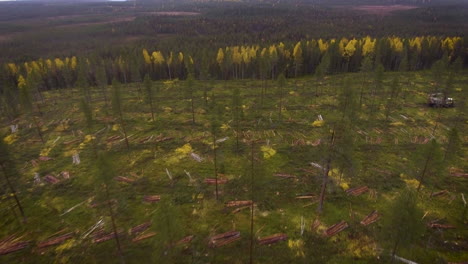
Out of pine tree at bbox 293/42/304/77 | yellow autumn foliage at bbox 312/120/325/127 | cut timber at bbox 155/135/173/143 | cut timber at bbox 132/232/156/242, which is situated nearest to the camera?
cut timber at bbox 132/232/156/242

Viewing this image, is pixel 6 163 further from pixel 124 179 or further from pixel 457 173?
pixel 457 173

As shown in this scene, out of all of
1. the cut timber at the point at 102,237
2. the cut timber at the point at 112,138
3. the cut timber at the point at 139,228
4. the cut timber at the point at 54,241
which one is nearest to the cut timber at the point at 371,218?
the cut timber at the point at 139,228

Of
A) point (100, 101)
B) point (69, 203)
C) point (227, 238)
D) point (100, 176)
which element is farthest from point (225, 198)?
point (100, 101)

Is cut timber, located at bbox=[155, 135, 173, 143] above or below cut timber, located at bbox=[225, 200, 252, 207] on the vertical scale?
below

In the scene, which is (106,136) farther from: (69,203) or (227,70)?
(227,70)

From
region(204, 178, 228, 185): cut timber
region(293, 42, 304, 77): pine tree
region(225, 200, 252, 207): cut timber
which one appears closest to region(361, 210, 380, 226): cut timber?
region(225, 200, 252, 207): cut timber

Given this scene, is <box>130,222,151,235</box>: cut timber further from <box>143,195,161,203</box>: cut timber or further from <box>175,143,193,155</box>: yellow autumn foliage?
<box>175,143,193,155</box>: yellow autumn foliage

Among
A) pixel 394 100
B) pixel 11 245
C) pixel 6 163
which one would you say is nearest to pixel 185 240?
pixel 11 245
